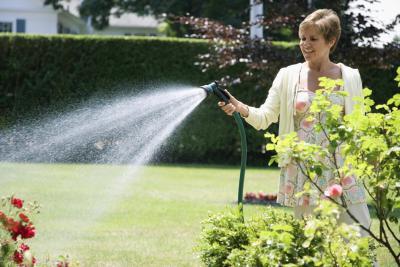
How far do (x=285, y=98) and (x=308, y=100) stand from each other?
0.15 metres

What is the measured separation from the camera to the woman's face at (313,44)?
3.78 m

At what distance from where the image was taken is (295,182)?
3840mm

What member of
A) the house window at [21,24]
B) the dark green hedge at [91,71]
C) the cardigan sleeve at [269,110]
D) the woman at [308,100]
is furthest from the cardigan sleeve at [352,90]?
the house window at [21,24]

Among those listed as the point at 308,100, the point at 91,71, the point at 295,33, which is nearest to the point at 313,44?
the point at 308,100

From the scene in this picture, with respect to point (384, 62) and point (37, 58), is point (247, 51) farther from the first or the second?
point (37, 58)

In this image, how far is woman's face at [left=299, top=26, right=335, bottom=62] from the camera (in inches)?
149

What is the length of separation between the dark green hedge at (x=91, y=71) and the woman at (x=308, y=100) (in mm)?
9800

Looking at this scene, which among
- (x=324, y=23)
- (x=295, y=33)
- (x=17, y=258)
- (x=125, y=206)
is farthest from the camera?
(x=295, y=33)

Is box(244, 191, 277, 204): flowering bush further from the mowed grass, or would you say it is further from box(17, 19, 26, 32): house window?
box(17, 19, 26, 32): house window

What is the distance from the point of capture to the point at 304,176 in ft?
12.5

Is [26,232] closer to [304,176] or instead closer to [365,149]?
[304,176]

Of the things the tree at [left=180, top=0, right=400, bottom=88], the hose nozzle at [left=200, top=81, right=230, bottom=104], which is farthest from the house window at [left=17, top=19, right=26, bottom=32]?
the hose nozzle at [left=200, top=81, right=230, bottom=104]

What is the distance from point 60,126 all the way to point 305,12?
5.24 meters

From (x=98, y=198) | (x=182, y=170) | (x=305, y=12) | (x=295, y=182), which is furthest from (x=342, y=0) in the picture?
(x=295, y=182)
